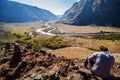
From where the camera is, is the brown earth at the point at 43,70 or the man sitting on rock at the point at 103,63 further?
the brown earth at the point at 43,70

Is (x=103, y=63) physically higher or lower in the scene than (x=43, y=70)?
higher

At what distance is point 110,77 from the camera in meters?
15.0

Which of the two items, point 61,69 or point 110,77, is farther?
point 61,69

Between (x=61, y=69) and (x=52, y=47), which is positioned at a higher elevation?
(x=61, y=69)

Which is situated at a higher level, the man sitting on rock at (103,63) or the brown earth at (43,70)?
the man sitting on rock at (103,63)

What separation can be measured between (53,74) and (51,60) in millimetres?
3639

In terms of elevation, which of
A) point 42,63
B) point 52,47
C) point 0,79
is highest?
point 42,63

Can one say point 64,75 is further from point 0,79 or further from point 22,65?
point 0,79

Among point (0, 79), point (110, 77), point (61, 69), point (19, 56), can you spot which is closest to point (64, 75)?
point (61, 69)

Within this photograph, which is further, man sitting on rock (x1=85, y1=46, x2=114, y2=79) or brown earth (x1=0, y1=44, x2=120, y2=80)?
brown earth (x1=0, y1=44, x2=120, y2=80)

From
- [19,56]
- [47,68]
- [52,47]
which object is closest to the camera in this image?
[47,68]

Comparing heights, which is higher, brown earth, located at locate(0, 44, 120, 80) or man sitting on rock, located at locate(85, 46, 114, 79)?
man sitting on rock, located at locate(85, 46, 114, 79)

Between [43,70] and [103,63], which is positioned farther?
[43,70]

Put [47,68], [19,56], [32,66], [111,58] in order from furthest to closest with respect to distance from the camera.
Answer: [19,56]
[32,66]
[47,68]
[111,58]
